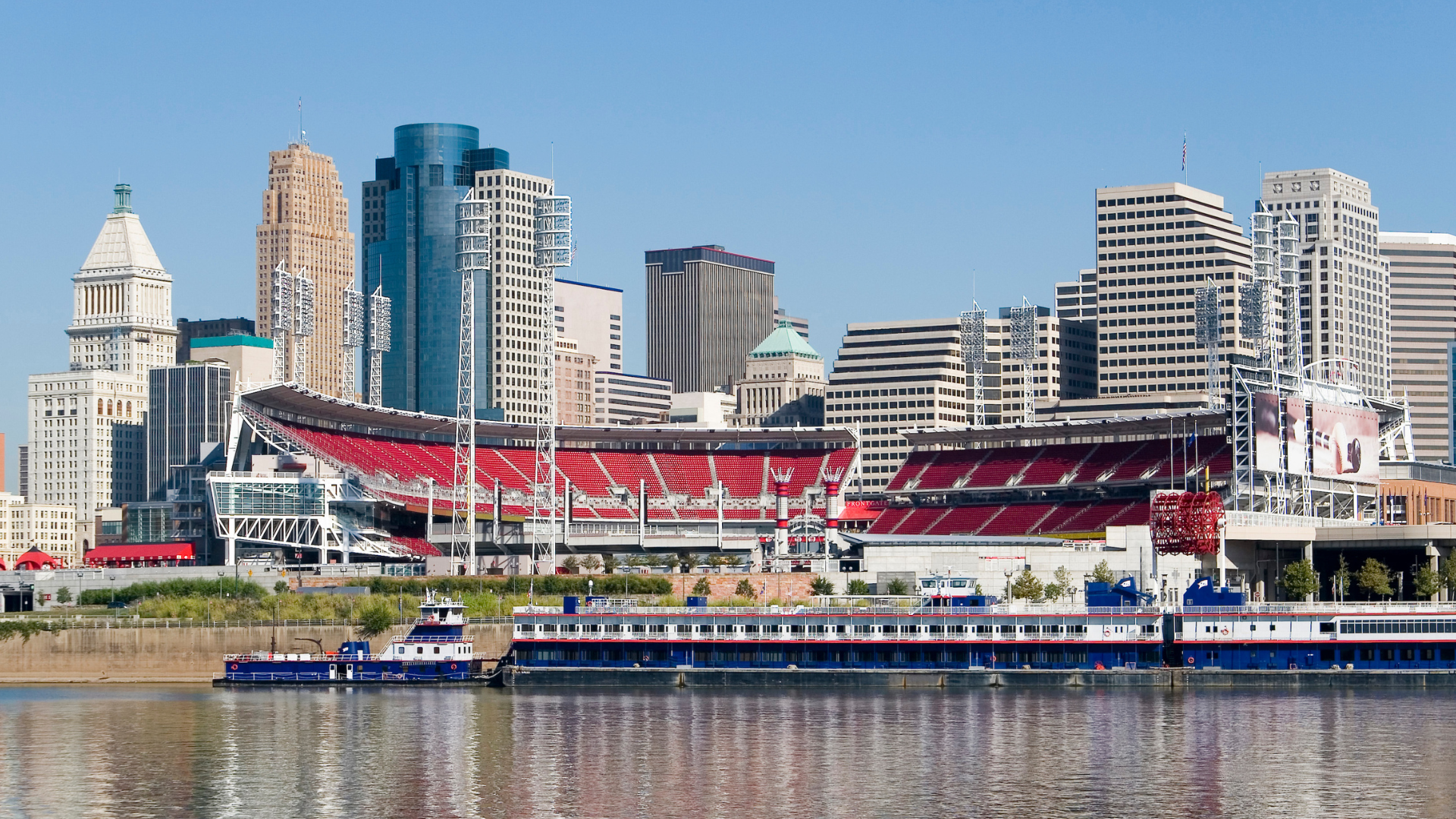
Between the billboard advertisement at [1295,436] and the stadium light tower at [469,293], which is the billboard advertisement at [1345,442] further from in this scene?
the stadium light tower at [469,293]

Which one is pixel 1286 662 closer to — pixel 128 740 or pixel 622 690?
pixel 622 690

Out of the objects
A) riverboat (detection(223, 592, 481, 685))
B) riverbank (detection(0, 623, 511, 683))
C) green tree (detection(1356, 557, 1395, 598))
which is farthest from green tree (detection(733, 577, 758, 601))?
green tree (detection(1356, 557, 1395, 598))

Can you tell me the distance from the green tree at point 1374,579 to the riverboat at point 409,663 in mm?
69667

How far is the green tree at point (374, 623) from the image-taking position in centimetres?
14500

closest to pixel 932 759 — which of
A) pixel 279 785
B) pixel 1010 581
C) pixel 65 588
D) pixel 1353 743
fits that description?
pixel 1353 743

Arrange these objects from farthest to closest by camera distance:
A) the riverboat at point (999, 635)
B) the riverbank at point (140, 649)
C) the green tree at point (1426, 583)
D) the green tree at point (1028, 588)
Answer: the green tree at point (1426, 583)
the green tree at point (1028, 588)
the riverbank at point (140, 649)
the riverboat at point (999, 635)

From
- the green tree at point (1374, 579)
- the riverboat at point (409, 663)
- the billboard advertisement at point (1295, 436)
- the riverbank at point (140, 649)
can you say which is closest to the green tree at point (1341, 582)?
the green tree at point (1374, 579)

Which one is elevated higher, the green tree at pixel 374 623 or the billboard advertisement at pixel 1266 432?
the billboard advertisement at pixel 1266 432

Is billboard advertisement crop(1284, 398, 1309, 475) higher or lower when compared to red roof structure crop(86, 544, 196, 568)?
higher

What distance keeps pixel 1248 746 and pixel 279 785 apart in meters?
42.1

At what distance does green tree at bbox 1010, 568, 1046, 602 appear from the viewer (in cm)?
15312

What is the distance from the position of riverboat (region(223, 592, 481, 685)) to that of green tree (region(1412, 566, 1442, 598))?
7146 cm

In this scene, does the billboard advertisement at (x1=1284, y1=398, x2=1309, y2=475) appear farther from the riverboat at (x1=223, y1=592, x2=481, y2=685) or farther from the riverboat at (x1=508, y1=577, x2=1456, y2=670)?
the riverboat at (x1=223, y1=592, x2=481, y2=685)

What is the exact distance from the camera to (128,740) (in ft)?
316
